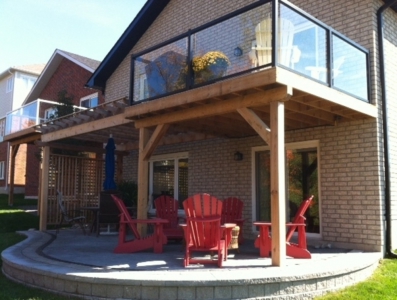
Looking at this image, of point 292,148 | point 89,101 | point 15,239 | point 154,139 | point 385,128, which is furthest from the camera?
point 89,101

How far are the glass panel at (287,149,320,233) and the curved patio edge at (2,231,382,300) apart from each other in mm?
2321

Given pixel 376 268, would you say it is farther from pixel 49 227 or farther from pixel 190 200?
pixel 49 227

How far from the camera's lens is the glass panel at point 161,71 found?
706 centimetres

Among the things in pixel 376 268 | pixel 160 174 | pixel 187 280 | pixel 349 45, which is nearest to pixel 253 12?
pixel 349 45

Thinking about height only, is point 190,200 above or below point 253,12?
below

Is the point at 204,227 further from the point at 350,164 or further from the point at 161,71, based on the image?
the point at 350,164

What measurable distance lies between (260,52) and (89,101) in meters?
12.5

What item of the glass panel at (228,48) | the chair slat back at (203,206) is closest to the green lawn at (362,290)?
the chair slat back at (203,206)

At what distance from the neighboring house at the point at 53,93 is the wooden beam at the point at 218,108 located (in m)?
8.41

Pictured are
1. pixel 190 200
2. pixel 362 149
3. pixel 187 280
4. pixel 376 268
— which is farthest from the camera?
pixel 362 149

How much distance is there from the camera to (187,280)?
15.5 ft

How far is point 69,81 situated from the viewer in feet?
64.7

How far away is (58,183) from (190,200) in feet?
23.1

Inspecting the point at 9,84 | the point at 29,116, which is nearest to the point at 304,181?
the point at 29,116
